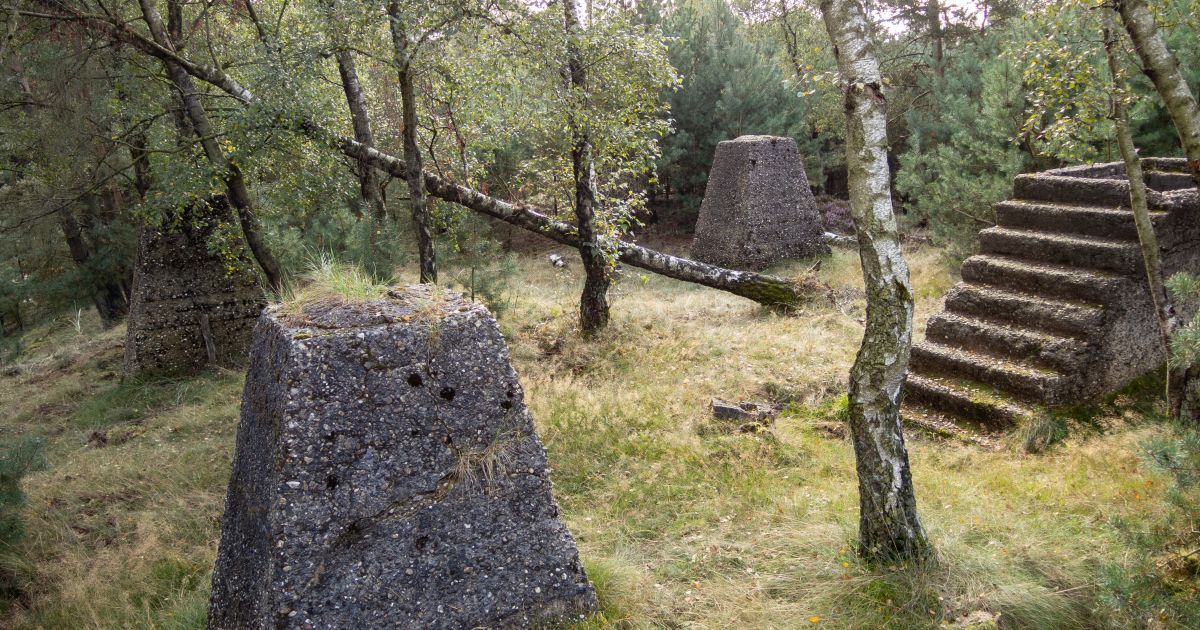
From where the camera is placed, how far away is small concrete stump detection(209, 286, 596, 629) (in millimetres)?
2807

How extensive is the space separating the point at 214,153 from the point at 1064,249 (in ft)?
29.0

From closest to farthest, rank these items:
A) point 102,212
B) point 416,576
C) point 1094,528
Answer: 1. point 416,576
2. point 1094,528
3. point 102,212

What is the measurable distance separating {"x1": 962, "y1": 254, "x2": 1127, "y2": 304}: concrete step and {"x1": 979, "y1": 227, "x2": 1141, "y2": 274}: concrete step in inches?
2.7

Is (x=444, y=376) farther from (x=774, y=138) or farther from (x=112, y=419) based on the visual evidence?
(x=774, y=138)

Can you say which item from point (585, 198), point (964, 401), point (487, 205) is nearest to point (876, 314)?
point (964, 401)

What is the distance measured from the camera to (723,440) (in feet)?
18.8

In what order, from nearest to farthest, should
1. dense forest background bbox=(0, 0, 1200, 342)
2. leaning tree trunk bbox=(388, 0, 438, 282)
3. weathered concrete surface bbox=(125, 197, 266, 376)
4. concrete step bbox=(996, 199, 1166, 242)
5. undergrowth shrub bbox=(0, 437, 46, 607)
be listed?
undergrowth shrub bbox=(0, 437, 46, 607)
concrete step bbox=(996, 199, 1166, 242)
dense forest background bbox=(0, 0, 1200, 342)
leaning tree trunk bbox=(388, 0, 438, 282)
weathered concrete surface bbox=(125, 197, 266, 376)

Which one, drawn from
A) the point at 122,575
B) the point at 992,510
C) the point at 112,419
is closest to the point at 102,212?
the point at 112,419

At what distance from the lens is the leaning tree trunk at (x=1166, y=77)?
11.9ft

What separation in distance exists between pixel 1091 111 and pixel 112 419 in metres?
10.1

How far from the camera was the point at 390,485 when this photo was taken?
2969 mm

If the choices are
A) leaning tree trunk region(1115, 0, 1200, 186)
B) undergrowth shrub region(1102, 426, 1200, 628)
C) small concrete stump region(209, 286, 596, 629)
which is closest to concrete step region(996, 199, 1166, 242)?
leaning tree trunk region(1115, 0, 1200, 186)

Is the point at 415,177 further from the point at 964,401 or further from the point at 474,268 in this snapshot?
the point at 964,401

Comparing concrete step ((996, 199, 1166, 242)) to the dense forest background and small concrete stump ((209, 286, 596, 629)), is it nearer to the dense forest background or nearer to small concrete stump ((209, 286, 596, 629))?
the dense forest background
